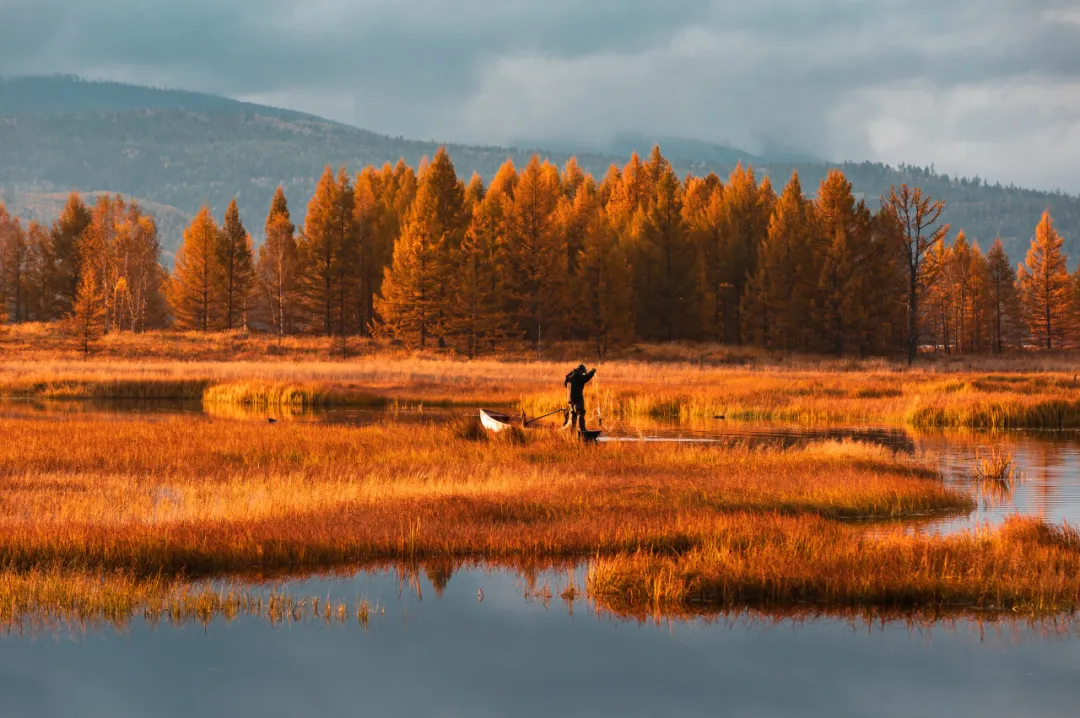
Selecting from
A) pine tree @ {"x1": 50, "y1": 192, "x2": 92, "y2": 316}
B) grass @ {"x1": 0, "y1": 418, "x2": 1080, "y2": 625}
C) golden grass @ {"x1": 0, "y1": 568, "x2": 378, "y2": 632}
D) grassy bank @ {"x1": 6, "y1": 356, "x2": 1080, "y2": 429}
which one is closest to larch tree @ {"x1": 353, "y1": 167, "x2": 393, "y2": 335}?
pine tree @ {"x1": 50, "y1": 192, "x2": 92, "y2": 316}

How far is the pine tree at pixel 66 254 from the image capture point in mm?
94500

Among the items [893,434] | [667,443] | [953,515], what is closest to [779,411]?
[893,434]

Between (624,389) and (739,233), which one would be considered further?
(739,233)

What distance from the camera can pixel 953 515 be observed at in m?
18.7

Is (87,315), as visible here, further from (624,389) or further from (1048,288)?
(1048,288)

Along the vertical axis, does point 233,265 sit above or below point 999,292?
above

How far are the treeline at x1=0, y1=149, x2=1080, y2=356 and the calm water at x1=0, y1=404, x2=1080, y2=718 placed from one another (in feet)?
184

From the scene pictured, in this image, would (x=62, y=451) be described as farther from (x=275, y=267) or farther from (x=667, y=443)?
(x=275, y=267)

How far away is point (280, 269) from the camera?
84562mm

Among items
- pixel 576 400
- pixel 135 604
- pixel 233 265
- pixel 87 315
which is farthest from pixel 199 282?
pixel 135 604

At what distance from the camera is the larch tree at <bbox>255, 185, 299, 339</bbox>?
298 ft

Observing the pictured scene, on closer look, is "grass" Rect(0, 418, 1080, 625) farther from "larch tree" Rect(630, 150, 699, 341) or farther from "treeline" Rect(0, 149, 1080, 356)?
"larch tree" Rect(630, 150, 699, 341)

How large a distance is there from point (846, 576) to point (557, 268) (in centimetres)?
6477

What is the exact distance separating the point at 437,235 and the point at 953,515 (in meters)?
62.0
